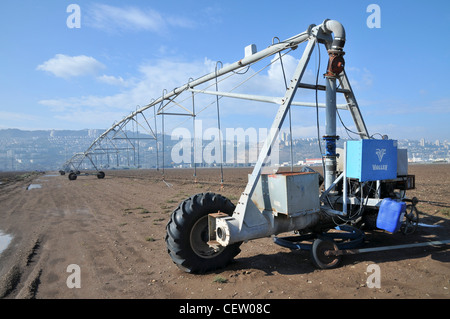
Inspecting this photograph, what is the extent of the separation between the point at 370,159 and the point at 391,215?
1228mm

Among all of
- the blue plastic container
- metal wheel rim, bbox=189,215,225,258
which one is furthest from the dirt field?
the blue plastic container

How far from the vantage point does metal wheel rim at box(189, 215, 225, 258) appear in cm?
537

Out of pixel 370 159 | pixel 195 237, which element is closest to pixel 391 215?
pixel 370 159

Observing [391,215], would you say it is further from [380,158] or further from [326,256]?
[326,256]

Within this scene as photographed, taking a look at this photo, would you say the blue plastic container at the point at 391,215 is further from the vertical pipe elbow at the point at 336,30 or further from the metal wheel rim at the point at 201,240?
the vertical pipe elbow at the point at 336,30

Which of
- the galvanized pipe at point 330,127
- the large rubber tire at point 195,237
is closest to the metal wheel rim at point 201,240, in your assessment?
the large rubber tire at point 195,237

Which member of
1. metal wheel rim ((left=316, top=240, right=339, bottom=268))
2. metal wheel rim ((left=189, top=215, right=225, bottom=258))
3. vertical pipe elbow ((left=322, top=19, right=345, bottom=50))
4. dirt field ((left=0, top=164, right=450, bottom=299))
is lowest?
dirt field ((left=0, top=164, right=450, bottom=299))

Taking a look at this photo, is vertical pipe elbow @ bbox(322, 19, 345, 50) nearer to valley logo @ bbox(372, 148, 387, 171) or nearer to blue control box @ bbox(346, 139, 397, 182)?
blue control box @ bbox(346, 139, 397, 182)

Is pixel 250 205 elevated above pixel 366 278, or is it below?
above

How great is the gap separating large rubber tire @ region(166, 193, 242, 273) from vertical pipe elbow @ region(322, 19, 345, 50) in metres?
4.36
